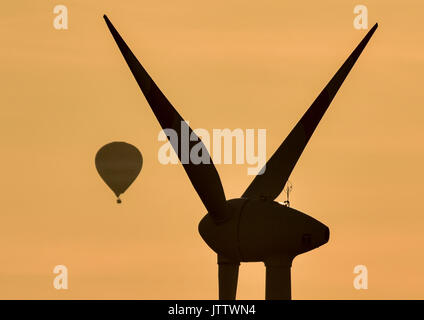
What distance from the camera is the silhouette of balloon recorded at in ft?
408

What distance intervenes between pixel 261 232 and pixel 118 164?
27927 millimetres

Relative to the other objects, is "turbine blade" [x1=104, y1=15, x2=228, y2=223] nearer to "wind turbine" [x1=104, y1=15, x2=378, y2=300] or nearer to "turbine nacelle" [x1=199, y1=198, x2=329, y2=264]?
"wind turbine" [x1=104, y1=15, x2=378, y2=300]

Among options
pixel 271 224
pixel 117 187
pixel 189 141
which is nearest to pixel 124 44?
pixel 189 141

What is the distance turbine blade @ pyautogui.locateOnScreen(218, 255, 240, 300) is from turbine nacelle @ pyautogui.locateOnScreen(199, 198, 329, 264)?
26.1 inches

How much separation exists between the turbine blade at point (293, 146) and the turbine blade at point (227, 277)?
5444 mm

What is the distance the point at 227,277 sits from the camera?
102m

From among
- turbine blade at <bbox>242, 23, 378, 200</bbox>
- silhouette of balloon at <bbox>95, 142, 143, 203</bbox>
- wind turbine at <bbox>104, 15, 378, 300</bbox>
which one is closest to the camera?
wind turbine at <bbox>104, 15, 378, 300</bbox>

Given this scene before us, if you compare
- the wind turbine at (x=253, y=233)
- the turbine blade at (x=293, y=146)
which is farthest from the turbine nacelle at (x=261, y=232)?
the turbine blade at (x=293, y=146)

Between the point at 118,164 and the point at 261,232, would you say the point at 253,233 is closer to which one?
the point at 261,232

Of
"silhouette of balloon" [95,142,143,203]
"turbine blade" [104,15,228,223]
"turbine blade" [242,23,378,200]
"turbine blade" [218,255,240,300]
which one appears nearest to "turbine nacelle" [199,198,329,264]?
"turbine blade" [218,255,240,300]

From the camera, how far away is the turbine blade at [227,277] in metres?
102

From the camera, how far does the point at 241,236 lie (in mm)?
100625

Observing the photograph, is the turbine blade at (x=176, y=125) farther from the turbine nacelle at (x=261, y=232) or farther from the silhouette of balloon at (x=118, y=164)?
the silhouette of balloon at (x=118, y=164)
